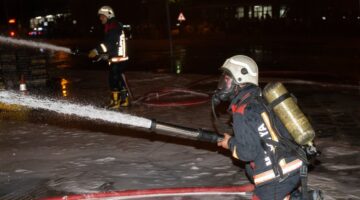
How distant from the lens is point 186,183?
5578 millimetres

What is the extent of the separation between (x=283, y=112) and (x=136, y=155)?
3.74 metres

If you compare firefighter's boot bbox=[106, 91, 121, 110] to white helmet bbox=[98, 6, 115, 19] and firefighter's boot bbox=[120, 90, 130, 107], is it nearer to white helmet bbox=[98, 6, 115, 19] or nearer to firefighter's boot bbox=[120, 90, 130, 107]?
firefighter's boot bbox=[120, 90, 130, 107]

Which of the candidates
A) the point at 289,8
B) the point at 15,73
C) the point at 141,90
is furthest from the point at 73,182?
the point at 289,8

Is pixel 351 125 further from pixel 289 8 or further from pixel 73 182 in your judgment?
pixel 289 8

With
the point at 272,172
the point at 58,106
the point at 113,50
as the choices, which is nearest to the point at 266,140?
the point at 272,172

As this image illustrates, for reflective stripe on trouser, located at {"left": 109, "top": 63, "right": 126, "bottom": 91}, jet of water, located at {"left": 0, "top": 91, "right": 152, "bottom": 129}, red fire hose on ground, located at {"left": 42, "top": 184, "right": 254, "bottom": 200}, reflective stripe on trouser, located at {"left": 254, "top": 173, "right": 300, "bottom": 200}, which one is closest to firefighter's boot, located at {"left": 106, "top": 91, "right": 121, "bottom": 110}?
reflective stripe on trouser, located at {"left": 109, "top": 63, "right": 126, "bottom": 91}

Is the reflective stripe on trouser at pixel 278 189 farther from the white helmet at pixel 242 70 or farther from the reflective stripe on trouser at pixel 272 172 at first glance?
the white helmet at pixel 242 70

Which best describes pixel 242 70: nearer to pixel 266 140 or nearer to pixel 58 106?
pixel 266 140

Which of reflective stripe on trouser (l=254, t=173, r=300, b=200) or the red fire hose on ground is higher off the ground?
reflective stripe on trouser (l=254, t=173, r=300, b=200)

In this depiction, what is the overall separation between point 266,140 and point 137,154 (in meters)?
3.69

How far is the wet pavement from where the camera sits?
5.60 metres

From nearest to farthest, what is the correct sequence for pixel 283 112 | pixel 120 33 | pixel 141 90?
pixel 283 112, pixel 120 33, pixel 141 90

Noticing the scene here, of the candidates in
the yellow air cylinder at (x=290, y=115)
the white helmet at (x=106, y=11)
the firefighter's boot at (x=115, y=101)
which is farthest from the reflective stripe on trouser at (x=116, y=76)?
the yellow air cylinder at (x=290, y=115)

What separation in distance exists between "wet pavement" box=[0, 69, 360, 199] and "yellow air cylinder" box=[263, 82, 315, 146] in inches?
75.4
